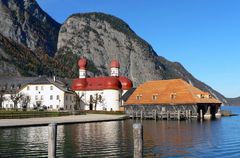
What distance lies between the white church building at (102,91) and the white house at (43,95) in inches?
278

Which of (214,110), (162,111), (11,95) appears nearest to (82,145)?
(162,111)

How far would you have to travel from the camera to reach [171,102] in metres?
95.2

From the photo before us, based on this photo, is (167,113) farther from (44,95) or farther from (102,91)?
(44,95)

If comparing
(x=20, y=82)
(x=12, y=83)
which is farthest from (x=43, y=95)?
(x=12, y=83)

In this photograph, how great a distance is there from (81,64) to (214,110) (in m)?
61.2

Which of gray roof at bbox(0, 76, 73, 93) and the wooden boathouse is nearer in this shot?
the wooden boathouse

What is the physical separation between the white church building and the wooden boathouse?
91.3 ft

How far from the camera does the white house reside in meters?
133

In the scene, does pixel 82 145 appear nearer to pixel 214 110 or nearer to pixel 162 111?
pixel 162 111

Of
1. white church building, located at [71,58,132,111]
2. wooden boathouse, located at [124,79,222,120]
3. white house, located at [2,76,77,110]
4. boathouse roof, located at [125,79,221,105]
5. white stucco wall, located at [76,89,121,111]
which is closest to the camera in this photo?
wooden boathouse, located at [124,79,222,120]

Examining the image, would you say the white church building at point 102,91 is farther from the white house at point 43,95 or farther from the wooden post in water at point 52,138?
the wooden post in water at point 52,138

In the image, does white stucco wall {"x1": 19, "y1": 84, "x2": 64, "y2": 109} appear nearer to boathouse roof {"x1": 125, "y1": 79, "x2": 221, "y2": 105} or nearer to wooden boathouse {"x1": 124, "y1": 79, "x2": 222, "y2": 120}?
wooden boathouse {"x1": 124, "y1": 79, "x2": 222, "y2": 120}

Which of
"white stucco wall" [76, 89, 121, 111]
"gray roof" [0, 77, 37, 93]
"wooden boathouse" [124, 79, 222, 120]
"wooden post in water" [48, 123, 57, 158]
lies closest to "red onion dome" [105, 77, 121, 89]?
"white stucco wall" [76, 89, 121, 111]

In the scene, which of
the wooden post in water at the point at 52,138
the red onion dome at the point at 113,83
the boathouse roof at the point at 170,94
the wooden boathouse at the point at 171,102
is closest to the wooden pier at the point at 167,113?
the wooden boathouse at the point at 171,102
